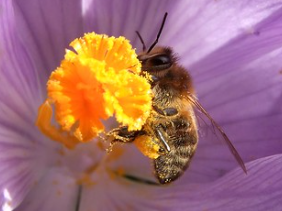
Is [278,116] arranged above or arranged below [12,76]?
below

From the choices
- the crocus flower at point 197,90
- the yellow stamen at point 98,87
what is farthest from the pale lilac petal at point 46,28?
the yellow stamen at point 98,87

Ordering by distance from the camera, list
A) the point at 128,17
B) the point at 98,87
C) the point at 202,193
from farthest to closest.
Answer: the point at 128,17, the point at 202,193, the point at 98,87

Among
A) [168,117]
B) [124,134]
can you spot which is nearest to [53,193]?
[124,134]

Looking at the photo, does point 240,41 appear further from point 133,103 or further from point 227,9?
point 133,103

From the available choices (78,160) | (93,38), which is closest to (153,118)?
(93,38)

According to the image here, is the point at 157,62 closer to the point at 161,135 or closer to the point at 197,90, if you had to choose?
the point at 161,135

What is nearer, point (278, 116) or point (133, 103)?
point (133, 103)
